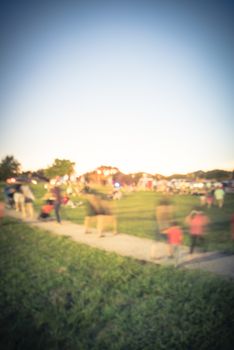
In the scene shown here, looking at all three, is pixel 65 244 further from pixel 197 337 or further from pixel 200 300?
pixel 197 337

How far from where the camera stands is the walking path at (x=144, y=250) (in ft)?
19.2

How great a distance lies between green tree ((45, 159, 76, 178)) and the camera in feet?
85.3

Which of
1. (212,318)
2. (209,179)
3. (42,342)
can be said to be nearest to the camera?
(42,342)

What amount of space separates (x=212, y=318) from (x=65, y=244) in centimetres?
480

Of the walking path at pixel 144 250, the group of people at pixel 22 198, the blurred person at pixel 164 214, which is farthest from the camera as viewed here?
the group of people at pixel 22 198

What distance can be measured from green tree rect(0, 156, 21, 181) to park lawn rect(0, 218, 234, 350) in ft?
41.5

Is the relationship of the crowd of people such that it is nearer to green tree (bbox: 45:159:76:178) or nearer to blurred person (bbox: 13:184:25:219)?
blurred person (bbox: 13:184:25:219)

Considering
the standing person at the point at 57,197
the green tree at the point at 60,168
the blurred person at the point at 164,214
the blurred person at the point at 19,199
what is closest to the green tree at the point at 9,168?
the blurred person at the point at 19,199

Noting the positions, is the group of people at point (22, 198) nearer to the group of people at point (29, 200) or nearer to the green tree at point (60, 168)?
the group of people at point (29, 200)

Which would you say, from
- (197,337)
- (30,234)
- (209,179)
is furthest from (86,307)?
(209,179)

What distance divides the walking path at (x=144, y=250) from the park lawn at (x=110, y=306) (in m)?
0.45

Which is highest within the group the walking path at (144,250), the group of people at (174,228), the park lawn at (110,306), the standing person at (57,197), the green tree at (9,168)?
the green tree at (9,168)

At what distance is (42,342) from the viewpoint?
3451 millimetres

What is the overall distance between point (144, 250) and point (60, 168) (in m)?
20.6
